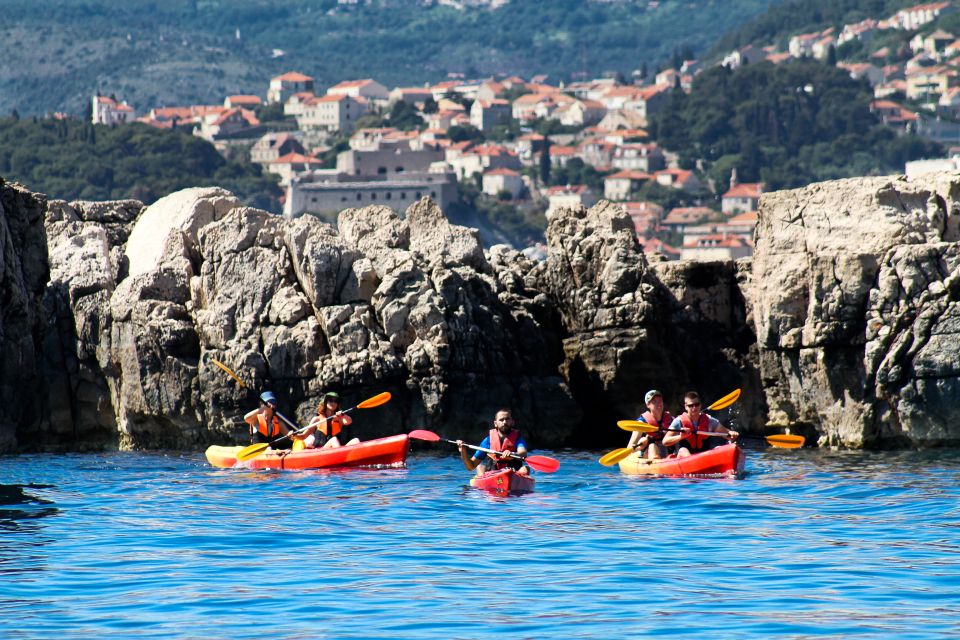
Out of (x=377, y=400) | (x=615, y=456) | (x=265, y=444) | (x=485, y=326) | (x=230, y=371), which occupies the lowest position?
(x=615, y=456)

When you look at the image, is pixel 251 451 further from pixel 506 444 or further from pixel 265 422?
pixel 506 444

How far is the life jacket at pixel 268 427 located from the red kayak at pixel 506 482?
18.8ft

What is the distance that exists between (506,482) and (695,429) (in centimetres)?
346

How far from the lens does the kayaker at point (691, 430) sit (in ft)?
80.7

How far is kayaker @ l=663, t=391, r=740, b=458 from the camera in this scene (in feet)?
80.7

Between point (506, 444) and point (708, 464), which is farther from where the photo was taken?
point (708, 464)

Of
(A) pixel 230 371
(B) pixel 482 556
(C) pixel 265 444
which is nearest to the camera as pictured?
(B) pixel 482 556

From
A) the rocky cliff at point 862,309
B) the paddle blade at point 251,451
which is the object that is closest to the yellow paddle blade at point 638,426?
the rocky cliff at point 862,309

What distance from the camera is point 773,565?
16875mm

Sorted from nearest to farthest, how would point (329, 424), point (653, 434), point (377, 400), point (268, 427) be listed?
point (653, 434), point (329, 424), point (268, 427), point (377, 400)

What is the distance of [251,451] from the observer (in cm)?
2698

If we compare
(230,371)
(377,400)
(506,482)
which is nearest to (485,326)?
(377,400)

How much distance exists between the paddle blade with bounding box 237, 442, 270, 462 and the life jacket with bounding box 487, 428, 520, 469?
16.8 ft

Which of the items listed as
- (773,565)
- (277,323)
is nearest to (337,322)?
(277,323)
